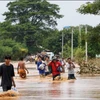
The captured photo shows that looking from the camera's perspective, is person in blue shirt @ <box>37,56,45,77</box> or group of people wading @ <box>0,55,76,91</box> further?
person in blue shirt @ <box>37,56,45,77</box>

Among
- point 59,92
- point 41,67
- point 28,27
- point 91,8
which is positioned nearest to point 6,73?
point 59,92

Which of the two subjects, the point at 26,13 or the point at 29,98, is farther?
the point at 26,13

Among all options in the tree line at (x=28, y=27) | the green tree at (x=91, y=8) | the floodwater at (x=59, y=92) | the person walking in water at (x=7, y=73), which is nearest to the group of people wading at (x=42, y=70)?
the person walking in water at (x=7, y=73)

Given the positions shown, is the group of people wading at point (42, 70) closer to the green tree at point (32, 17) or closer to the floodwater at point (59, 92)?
the floodwater at point (59, 92)

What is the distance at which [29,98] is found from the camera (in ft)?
55.5

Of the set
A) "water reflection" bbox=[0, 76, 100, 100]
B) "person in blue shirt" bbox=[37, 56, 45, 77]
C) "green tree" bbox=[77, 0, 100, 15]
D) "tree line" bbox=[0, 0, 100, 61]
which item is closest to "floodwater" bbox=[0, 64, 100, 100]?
"water reflection" bbox=[0, 76, 100, 100]

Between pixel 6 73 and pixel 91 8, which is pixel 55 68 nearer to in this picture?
pixel 91 8

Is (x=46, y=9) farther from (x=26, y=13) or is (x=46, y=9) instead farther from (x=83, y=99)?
(x=83, y=99)

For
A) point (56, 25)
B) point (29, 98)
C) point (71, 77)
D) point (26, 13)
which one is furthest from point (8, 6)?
point (29, 98)

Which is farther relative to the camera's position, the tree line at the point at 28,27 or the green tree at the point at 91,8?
the tree line at the point at 28,27

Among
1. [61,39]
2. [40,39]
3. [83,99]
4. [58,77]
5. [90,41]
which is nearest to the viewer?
[83,99]

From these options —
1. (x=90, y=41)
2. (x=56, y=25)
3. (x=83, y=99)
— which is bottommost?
(x=83, y=99)

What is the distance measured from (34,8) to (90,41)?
78.7 metres

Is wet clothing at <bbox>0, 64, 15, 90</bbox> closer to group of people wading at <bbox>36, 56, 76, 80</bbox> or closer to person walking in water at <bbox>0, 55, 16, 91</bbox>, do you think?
person walking in water at <bbox>0, 55, 16, 91</bbox>
